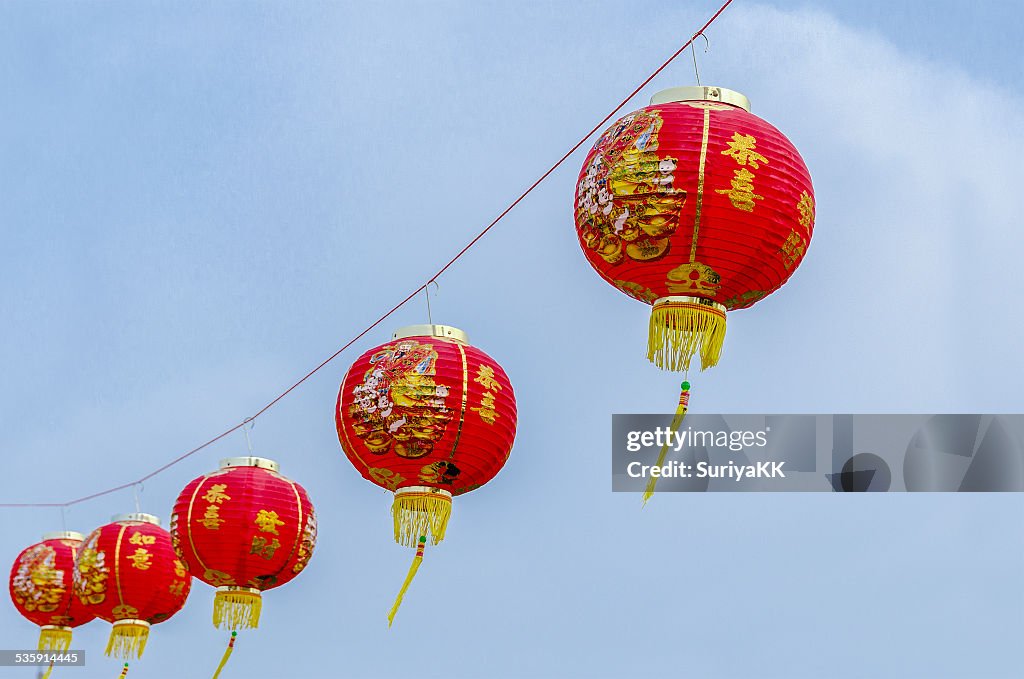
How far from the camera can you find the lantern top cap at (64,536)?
11422mm

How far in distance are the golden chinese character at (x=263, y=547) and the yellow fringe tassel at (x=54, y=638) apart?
4.43 meters

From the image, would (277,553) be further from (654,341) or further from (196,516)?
(654,341)

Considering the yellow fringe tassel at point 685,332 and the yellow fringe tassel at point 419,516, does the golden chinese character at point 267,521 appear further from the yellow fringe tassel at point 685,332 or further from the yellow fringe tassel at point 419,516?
the yellow fringe tassel at point 685,332

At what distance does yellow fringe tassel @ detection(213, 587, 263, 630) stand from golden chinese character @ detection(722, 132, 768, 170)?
4281 millimetres

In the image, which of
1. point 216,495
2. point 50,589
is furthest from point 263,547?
point 50,589

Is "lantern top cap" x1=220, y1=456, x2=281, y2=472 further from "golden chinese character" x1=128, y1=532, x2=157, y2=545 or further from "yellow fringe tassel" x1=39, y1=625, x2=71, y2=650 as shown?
"yellow fringe tassel" x1=39, y1=625, x2=71, y2=650

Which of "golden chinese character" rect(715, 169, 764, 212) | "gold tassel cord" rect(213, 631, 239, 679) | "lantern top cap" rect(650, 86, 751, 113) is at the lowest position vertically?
"gold tassel cord" rect(213, 631, 239, 679)

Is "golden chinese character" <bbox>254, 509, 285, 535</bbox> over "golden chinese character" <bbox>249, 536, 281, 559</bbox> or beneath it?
over

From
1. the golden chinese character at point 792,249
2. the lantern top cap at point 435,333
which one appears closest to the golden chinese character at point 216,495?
the lantern top cap at point 435,333

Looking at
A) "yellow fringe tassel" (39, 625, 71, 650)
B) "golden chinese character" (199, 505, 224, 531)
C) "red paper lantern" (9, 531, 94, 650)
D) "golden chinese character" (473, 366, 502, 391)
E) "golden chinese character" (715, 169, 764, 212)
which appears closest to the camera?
A: "golden chinese character" (715, 169, 764, 212)

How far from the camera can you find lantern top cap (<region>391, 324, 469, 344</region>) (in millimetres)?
6633

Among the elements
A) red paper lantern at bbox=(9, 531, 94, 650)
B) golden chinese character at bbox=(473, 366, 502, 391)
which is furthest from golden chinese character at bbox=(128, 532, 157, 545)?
golden chinese character at bbox=(473, 366, 502, 391)

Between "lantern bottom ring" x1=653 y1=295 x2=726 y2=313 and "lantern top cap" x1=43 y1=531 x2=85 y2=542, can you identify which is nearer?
"lantern bottom ring" x1=653 y1=295 x2=726 y2=313

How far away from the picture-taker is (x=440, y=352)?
6.46 meters
